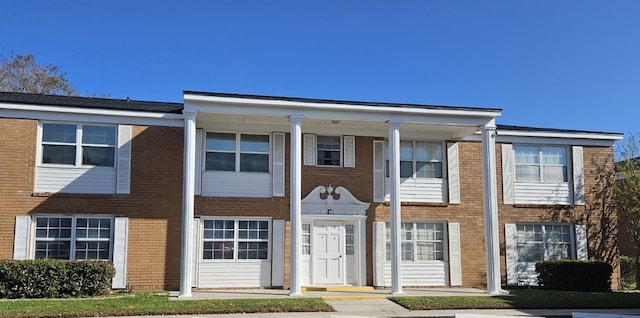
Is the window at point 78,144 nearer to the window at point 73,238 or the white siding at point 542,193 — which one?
the window at point 73,238

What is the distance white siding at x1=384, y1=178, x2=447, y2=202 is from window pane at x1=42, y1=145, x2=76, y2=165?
356 inches

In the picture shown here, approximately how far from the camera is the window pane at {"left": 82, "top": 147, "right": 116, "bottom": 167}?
53.9 feet

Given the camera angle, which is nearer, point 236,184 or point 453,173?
point 236,184

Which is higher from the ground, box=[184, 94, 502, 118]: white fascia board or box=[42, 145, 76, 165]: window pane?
box=[184, 94, 502, 118]: white fascia board

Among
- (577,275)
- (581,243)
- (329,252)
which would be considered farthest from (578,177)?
(329,252)

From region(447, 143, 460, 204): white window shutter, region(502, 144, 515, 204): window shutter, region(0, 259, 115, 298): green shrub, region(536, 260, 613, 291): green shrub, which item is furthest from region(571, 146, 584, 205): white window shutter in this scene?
region(0, 259, 115, 298): green shrub

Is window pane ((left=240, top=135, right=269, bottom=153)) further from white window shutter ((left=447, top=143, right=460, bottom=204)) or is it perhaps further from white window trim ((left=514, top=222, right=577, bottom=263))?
white window trim ((left=514, top=222, right=577, bottom=263))

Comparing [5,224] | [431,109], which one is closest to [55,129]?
[5,224]

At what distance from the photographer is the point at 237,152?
17516 millimetres

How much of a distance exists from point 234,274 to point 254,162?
328 cm

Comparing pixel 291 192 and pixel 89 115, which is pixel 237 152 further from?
pixel 89 115

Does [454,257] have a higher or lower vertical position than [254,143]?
lower

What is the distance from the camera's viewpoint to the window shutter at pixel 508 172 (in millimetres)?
18859

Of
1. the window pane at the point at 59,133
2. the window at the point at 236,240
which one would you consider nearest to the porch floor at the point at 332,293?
the window at the point at 236,240
